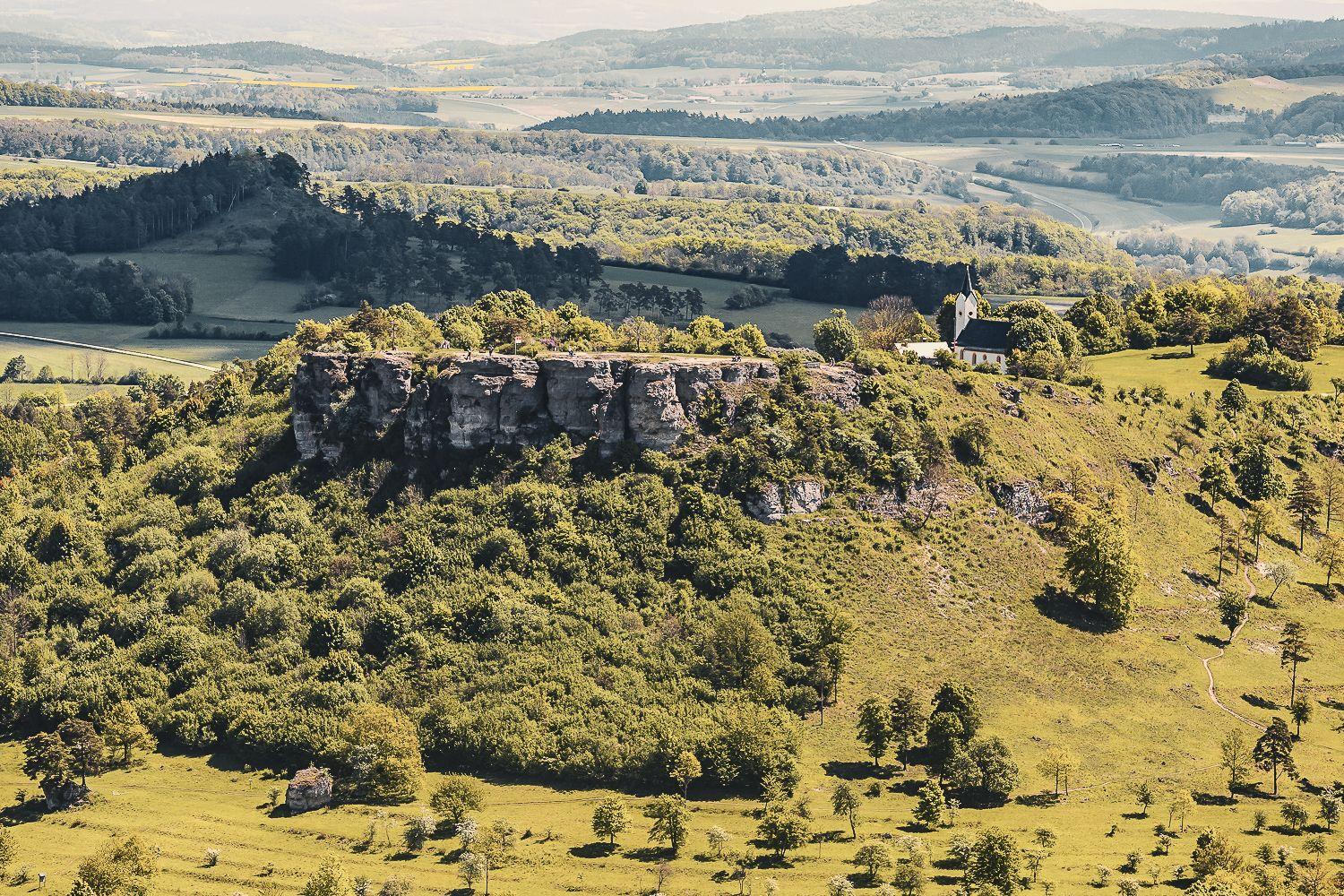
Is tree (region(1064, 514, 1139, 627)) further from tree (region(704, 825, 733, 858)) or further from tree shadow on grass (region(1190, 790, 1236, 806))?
tree (region(704, 825, 733, 858))

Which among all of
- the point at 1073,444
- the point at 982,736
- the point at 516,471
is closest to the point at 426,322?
the point at 516,471

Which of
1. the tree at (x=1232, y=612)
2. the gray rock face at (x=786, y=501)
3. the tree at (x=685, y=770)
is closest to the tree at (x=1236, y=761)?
the tree at (x=1232, y=612)

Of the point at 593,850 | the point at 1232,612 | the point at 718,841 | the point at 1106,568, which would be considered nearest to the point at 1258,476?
the point at 1232,612

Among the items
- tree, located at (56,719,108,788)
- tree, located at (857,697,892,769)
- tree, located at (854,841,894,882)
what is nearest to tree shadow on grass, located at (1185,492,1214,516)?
tree, located at (857,697,892,769)

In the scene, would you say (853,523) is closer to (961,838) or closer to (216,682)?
(961,838)

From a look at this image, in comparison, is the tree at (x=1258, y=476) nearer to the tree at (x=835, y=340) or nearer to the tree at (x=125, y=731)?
the tree at (x=835, y=340)
